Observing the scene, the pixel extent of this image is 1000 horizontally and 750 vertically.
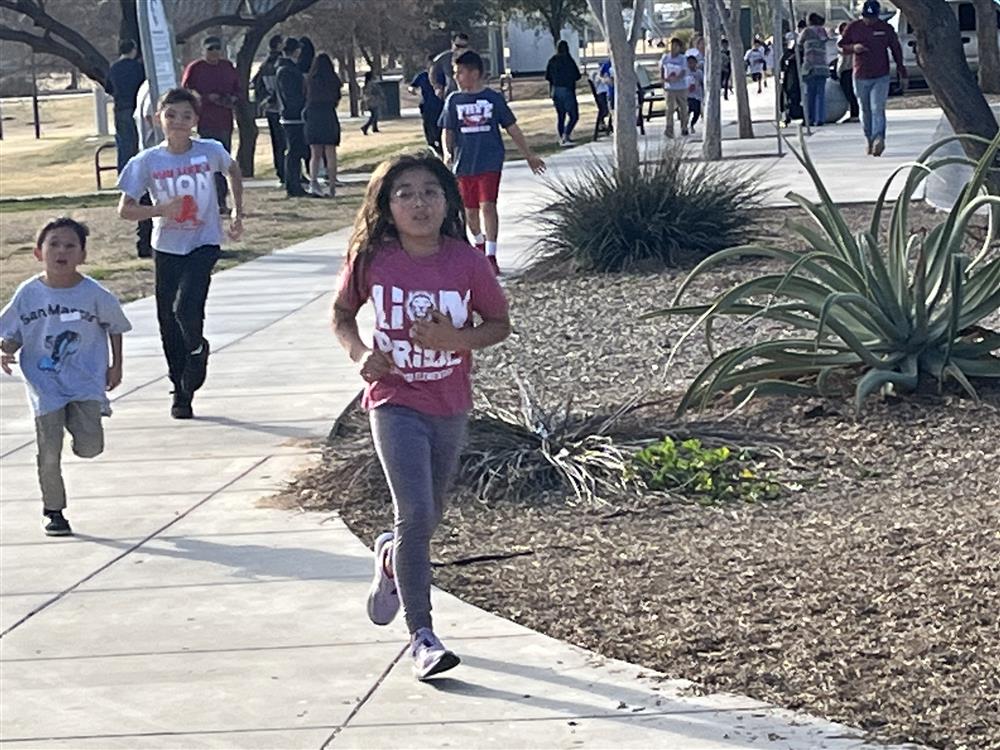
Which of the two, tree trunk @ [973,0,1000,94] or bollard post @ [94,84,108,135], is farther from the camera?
bollard post @ [94,84,108,135]

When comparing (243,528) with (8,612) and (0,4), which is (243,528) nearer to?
(8,612)

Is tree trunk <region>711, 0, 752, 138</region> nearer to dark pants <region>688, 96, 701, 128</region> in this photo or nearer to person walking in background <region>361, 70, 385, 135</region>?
dark pants <region>688, 96, 701, 128</region>

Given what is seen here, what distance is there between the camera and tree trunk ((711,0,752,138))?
28328mm

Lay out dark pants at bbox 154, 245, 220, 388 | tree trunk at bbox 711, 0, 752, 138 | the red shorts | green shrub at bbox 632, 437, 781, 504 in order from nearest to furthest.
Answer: green shrub at bbox 632, 437, 781, 504, dark pants at bbox 154, 245, 220, 388, the red shorts, tree trunk at bbox 711, 0, 752, 138

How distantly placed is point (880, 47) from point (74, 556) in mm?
19202

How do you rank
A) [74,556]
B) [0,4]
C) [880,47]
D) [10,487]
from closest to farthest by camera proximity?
[74,556] < [10,487] < [880,47] < [0,4]

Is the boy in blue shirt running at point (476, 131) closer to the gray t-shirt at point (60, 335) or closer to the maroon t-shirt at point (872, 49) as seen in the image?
the gray t-shirt at point (60, 335)

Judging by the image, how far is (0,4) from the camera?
3011 cm

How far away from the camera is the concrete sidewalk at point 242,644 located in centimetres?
523

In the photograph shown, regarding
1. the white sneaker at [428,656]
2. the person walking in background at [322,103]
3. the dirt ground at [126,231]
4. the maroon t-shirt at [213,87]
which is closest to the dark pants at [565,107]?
the dirt ground at [126,231]

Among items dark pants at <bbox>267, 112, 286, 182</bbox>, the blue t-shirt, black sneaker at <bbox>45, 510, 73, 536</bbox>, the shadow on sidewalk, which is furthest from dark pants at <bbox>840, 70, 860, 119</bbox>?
the shadow on sidewalk

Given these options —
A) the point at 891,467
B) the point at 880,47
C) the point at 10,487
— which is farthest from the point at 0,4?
the point at 891,467

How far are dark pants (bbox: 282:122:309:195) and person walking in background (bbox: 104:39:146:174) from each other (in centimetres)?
201

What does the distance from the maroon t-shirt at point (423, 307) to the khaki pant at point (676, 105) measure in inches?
1014
